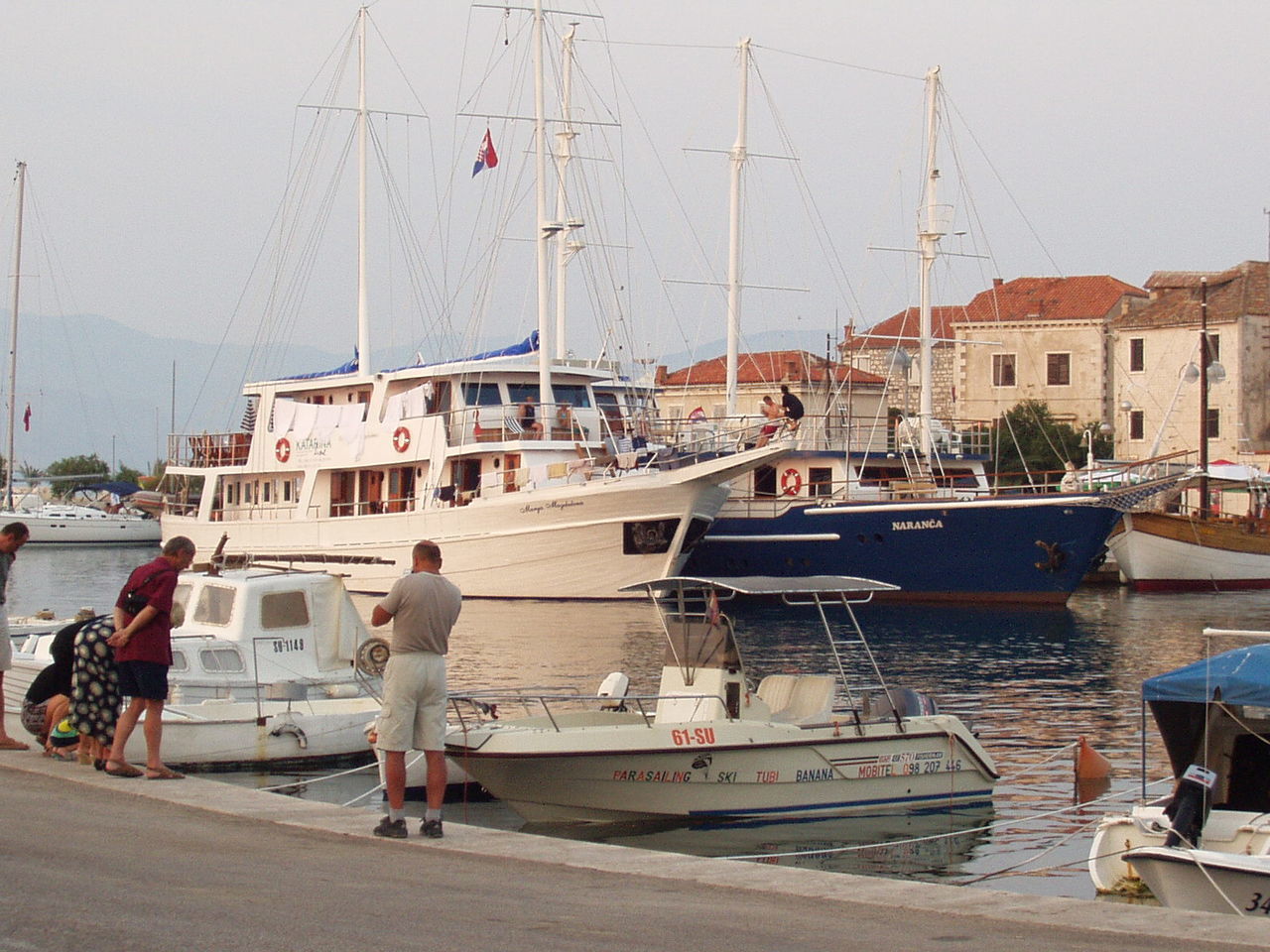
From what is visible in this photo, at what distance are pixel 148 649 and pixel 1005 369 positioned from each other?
213ft

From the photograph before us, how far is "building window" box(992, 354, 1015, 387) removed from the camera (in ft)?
237

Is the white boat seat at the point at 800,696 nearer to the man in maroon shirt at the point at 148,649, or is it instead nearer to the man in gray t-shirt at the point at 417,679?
the man in gray t-shirt at the point at 417,679

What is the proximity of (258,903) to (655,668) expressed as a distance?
60.8 feet

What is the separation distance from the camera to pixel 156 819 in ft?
30.7

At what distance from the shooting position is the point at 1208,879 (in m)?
9.88

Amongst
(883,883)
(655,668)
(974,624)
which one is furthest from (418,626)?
(974,624)

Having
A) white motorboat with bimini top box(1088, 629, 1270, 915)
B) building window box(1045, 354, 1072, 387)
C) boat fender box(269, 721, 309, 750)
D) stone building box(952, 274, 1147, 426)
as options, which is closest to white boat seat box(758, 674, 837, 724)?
white motorboat with bimini top box(1088, 629, 1270, 915)

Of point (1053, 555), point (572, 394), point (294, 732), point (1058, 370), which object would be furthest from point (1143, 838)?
point (1058, 370)

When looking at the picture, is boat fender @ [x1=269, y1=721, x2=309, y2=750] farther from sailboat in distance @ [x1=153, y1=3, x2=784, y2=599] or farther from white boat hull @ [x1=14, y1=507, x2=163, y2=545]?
white boat hull @ [x1=14, y1=507, x2=163, y2=545]

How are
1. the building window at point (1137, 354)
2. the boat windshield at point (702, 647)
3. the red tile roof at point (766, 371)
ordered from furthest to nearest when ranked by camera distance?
the building window at point (1137, 354)
the red tile roof at point (766, 371)
the boat windshield at point (702, 647)

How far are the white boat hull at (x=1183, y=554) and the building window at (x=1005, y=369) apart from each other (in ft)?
81.8

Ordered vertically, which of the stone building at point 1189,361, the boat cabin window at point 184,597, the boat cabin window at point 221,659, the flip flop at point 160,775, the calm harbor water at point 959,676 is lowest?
the calm harbor water at point 959,676

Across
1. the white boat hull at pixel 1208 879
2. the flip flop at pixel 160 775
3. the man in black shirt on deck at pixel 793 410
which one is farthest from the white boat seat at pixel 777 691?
the man in black shirt on deck at pixel 793 410

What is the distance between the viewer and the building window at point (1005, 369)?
72188mm
